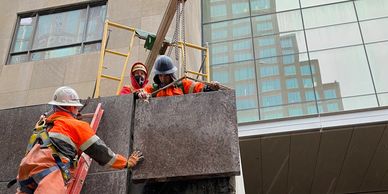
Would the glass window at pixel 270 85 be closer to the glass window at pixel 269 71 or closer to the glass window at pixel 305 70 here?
the glass window at pixel 269 71

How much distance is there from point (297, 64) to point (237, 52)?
178 centimetres

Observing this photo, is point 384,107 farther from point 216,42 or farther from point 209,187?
point 209,187

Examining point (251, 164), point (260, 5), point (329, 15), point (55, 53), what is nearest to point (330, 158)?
point (251, 164)

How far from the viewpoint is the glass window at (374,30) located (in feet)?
39.7

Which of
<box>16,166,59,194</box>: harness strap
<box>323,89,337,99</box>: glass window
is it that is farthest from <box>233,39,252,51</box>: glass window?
<box>16,166,59,194</box>: harness strap

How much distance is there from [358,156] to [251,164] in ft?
10.1

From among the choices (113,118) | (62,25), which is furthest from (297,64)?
(113,118)

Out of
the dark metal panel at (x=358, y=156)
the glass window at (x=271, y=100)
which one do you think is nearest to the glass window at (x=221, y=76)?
the glass window at (x=271, y=100)

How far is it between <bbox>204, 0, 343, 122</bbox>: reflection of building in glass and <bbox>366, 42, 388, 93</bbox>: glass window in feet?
3.46

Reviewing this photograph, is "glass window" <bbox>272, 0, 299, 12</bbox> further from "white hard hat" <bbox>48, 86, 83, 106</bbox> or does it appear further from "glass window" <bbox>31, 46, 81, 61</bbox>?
"white hard hat" <bbox>48, 86, 83, 106</bbox>

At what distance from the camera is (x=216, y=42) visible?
1327 centimetres

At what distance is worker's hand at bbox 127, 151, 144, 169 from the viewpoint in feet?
15.4

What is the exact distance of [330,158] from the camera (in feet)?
41.6

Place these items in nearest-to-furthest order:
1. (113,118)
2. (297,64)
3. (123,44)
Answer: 1. (113,118)
2. (123,44)
3. (297,64)
